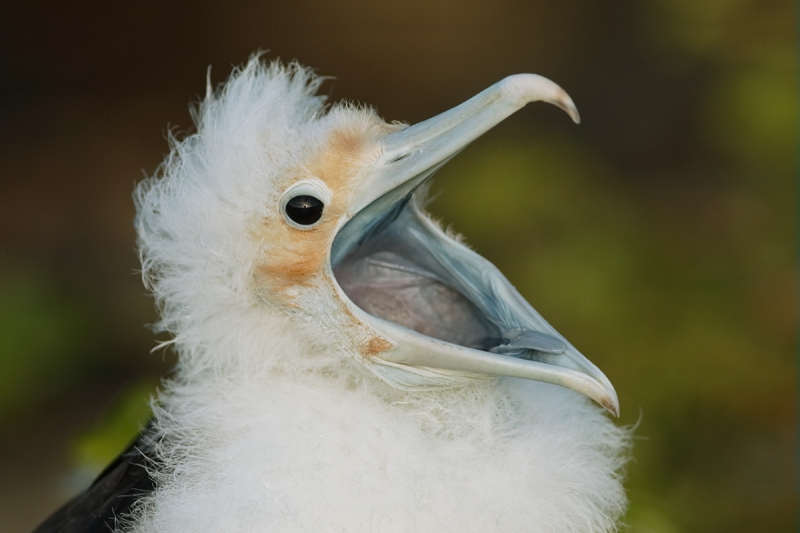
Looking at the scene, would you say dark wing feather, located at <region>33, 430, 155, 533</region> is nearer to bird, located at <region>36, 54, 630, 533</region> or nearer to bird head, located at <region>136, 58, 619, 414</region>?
bird, located at <region>36, 54, 630, 533</region>

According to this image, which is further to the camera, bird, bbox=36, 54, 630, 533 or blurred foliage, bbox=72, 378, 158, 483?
blurred foliage, bbox=72, 378, 158, 483

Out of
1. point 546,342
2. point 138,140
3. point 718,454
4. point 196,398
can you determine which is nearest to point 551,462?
point 546,342

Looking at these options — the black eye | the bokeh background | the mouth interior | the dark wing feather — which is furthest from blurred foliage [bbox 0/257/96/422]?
the black eye

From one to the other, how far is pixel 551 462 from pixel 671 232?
10.0 feet

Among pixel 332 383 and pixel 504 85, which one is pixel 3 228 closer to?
pixel 332 383

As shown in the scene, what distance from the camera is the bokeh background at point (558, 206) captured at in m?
3.46

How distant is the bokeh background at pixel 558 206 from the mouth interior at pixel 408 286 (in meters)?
0.79

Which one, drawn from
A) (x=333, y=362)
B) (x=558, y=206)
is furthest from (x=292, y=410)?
(x=558, y=206)

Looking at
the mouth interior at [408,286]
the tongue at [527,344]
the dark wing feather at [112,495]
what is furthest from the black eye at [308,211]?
the dark wing feather at [112,495]

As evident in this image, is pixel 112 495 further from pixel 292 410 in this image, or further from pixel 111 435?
pixel 111 435

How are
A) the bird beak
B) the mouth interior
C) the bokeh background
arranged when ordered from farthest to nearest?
the bokeh background < the mouth interior < the bird beak

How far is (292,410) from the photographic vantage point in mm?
1669

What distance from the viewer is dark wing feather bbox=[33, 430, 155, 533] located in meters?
1.77

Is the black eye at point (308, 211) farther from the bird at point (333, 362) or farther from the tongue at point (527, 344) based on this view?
the tongue at point (527, 344)
